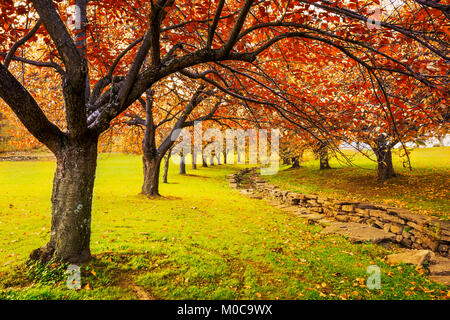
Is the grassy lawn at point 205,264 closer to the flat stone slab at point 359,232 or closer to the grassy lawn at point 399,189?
the flat stone slab at point 359,232

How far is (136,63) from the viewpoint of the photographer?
4.01m

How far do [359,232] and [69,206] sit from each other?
27.8 feet

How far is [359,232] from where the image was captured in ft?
26.4

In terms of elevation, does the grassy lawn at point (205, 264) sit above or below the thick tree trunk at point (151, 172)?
below

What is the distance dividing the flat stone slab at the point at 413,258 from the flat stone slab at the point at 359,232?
1.30m

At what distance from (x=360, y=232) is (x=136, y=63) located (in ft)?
27.7

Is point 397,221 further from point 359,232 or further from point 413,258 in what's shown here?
point 413,258

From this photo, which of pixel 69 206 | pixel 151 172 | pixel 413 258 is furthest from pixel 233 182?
pixel 69 206

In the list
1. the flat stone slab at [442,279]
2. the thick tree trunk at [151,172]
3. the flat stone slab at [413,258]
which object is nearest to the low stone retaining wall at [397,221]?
the flat stone slab at [413,258]

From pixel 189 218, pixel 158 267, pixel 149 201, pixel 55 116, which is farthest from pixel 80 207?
pixel 55 116

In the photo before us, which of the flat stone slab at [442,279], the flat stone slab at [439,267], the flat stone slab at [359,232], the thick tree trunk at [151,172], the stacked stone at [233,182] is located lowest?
the stacked stone at [233,182]

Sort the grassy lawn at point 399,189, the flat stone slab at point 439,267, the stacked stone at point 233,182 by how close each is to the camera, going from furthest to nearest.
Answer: the stacked stone at point 233,182, the grassy lawn at point 399,189, the flat stone slab at point 439,267

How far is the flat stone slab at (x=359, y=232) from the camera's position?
24.4ft
